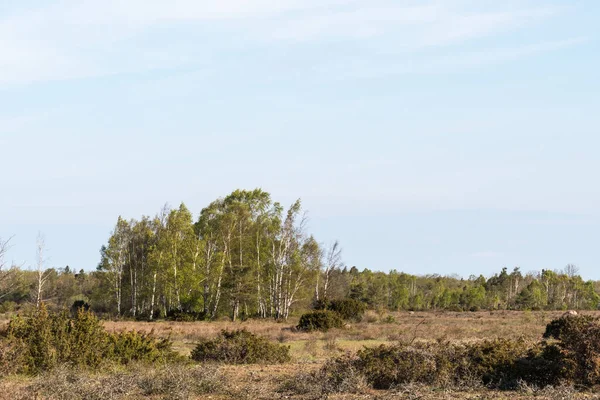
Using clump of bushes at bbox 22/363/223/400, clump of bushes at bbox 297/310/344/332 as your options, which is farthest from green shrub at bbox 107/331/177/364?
clump of bushes at bbox 297/310/344/332

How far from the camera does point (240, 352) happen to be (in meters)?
21.5

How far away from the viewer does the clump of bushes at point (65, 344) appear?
60.2ft

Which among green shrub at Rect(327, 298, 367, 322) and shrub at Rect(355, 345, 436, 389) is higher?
green shrub at Rect(327, 298, 367, 322)

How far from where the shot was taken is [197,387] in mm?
15102

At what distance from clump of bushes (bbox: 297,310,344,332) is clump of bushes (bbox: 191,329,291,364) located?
16.5m

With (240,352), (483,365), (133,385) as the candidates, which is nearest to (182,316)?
(240,352)

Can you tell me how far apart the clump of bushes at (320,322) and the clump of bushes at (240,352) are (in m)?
16.5

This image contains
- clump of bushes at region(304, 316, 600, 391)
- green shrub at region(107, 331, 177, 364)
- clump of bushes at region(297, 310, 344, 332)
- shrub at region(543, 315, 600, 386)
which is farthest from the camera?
clump of bushes at region(297, 310, 344, 332)

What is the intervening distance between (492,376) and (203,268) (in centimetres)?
4471

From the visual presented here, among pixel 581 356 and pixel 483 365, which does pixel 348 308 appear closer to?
pixel 483 365

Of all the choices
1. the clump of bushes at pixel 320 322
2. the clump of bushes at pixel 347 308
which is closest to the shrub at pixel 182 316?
the clump of bushes at pixel 347 308

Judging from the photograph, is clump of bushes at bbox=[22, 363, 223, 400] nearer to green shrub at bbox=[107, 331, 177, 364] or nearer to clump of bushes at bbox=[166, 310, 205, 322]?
green shrub at bbox=[107, 331, 177, 364]

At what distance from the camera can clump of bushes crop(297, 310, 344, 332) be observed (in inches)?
1518

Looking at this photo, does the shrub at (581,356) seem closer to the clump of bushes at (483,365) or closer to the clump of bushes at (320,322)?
the clump of bushes at (483,365)
